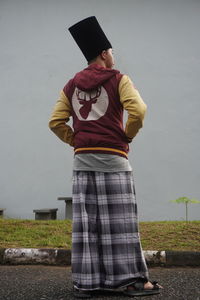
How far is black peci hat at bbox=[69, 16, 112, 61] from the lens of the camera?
116 inches

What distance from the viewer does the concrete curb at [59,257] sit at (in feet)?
13.2

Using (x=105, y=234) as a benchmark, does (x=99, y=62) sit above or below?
above

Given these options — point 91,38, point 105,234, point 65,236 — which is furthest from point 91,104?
point 65,236

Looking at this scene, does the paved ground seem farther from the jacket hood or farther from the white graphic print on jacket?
the jacket hood

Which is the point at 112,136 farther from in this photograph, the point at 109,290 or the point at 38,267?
the point at 38,267

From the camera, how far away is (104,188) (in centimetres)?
277

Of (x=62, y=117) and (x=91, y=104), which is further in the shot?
(x=62, y=117)

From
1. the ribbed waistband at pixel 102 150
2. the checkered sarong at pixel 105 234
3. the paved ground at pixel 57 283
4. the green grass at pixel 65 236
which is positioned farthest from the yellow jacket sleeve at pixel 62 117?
the green grass at pixel 65 236

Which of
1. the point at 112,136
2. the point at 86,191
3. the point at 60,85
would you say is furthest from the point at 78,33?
the point at 60,85

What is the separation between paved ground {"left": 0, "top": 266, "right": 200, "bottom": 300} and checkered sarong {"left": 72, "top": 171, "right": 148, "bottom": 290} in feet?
0.47

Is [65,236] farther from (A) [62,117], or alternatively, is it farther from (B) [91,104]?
(B) [91,104]

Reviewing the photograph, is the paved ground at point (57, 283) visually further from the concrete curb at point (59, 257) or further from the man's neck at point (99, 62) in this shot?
the man's neck at point (99, 62)

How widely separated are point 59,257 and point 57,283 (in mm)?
974

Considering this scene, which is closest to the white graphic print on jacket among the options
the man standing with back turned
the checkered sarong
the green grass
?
the man standing with back turned
